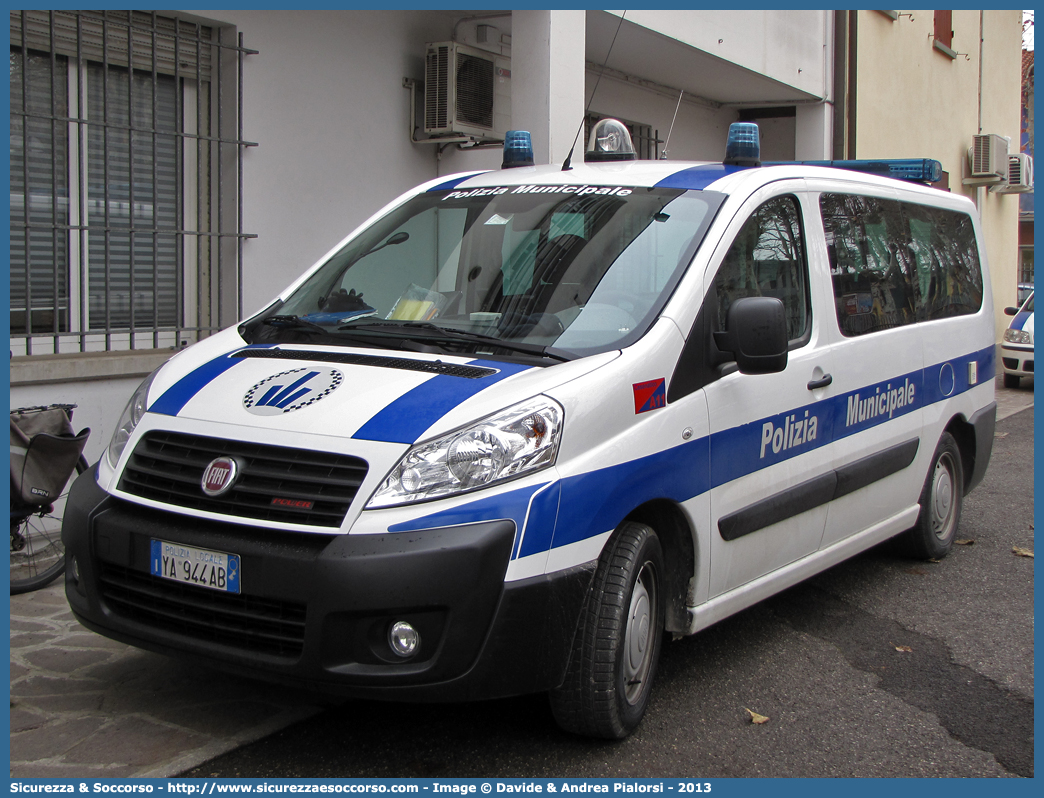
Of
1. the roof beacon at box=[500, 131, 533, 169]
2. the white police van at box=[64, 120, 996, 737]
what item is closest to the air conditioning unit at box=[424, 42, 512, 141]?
the roof beacon at box=[500, 131, 533, 169]

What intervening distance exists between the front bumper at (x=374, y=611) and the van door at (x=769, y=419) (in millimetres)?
893

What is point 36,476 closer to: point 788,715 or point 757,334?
point 757,334

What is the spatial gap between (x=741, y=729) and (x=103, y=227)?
4.52 meters

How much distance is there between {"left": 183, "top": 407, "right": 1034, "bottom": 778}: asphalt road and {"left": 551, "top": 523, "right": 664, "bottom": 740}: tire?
12 cm

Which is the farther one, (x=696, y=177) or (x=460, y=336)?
(x=696, y=177)

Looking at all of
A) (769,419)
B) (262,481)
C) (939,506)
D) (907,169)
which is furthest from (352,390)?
(907,169)

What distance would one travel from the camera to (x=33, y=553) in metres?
5.21

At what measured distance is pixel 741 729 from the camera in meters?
3.61

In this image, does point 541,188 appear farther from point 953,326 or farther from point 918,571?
point 918,571

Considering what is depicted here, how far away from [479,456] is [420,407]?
0.23m

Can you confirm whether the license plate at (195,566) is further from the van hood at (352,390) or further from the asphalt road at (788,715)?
the asphalt road at (788,715)

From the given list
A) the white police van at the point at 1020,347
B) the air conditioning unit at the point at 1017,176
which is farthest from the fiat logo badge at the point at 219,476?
the air conditioning unit at the point at 1017,176

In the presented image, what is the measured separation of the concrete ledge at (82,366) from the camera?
18.3ft

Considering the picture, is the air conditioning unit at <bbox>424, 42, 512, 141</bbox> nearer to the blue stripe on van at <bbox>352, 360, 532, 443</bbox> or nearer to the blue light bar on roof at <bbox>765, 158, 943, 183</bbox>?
the blue light bar on roof at <bbox>765, 158, 943, 183</bbox>
